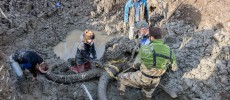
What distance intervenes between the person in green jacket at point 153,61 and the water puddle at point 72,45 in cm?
264

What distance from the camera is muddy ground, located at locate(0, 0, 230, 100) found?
7.21 meters

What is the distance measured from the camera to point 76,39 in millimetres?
9742

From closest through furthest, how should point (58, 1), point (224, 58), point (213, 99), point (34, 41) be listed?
point (213, 99) < point (224, 58) < point (34, 41) < point (58, 1)

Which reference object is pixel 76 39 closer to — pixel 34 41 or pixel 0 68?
pixel 34 41

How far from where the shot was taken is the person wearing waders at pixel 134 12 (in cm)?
901

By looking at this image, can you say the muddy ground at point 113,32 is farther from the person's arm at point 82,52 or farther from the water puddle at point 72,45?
the person's arm at point 82,52

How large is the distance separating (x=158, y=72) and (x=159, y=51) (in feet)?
1.60

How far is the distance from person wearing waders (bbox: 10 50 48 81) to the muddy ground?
0.20m

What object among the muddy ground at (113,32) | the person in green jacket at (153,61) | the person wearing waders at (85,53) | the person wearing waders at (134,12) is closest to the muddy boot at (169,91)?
the muddy ground at (113,32)

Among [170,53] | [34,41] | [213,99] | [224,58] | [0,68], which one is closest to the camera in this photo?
[0,68]

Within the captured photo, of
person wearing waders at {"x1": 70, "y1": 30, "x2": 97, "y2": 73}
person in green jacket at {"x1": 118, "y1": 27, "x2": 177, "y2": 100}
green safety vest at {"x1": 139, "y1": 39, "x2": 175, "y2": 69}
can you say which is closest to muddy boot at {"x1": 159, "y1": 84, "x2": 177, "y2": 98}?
person in green jacket at {"x1": 118, "y1": 27, "x2": 177, "y2": 100}

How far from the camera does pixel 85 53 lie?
25.7 feet

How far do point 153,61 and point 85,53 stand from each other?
7.25ft

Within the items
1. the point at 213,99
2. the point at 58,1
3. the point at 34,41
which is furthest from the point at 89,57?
the point at 58,1
